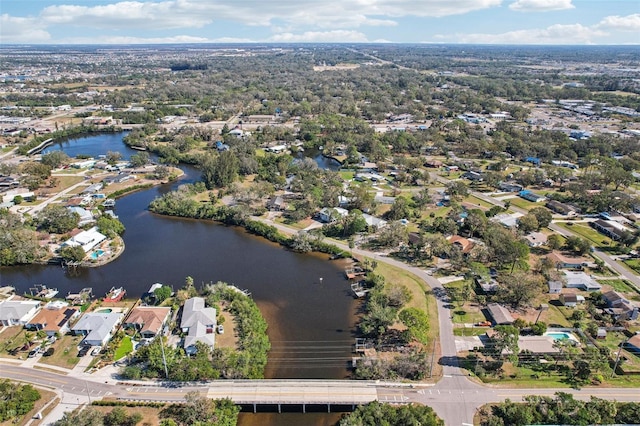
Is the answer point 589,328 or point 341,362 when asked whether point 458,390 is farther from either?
point 589,328

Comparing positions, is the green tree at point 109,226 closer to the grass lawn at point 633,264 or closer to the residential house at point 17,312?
the residential house at point 17,312

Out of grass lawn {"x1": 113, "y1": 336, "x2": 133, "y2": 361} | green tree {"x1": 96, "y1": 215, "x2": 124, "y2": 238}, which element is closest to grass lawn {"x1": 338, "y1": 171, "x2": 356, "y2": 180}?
green tree {"x1": 96, "y1": 215, "x2": 124, "y2": 238}

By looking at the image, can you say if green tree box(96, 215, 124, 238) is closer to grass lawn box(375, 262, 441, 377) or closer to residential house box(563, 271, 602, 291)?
grass lawn box(375, 262, 441, 377)

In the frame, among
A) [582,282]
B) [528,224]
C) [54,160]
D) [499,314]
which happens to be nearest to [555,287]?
[582,282]

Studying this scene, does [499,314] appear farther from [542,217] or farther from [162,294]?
[162,294]

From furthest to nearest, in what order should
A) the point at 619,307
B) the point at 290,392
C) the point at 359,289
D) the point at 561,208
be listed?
the point at 561,208 < the point at 359,289 < the point at 619,307 < the point at 290,392

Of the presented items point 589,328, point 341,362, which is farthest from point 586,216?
point 341,362
